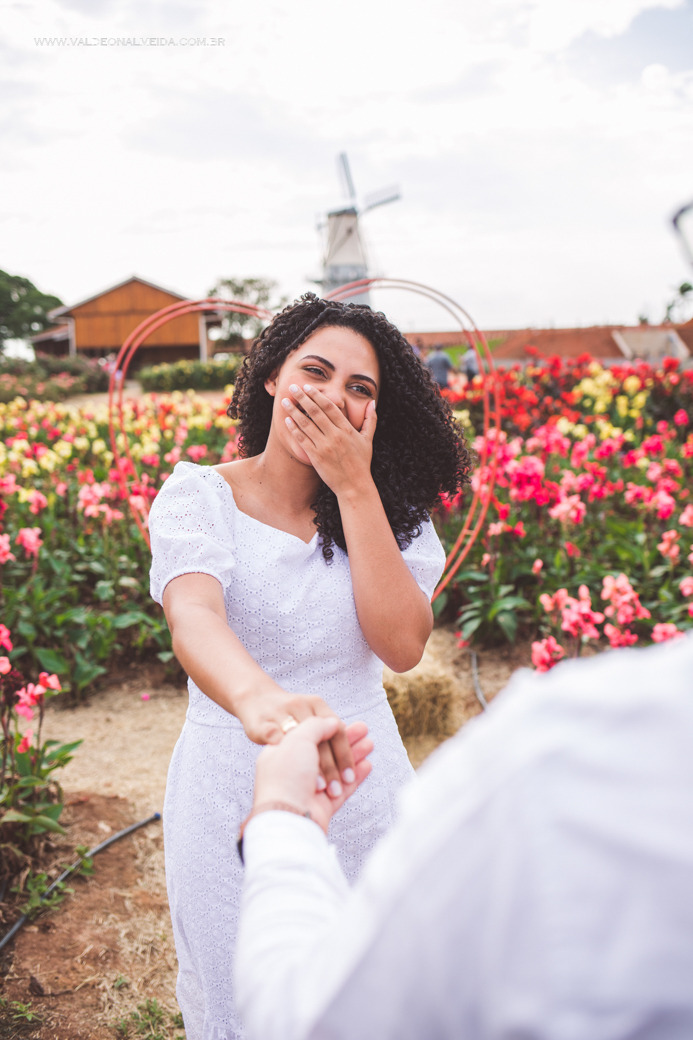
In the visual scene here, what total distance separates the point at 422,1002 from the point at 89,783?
3451 mm

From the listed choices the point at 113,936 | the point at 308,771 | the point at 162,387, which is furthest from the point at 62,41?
the point at 162,387

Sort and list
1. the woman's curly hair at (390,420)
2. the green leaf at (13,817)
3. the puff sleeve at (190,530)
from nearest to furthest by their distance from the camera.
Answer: the puff sleeve at (190,530)
the woman's curly hair at (390,420)
the green leaf at (13,817)

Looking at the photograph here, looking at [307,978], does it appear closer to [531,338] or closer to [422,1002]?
[422,1002]

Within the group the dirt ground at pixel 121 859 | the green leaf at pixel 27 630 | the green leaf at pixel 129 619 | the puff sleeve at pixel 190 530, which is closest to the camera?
the puff sleeve at pixel 190 530

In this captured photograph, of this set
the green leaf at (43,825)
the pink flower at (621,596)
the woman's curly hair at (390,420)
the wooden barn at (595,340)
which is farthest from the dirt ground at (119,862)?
the wooden barn at (595,340)

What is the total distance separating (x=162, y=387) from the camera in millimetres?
24797

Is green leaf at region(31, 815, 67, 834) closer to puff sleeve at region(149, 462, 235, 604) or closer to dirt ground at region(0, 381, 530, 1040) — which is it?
dirt ground at region(0, 381, 530, 1040)

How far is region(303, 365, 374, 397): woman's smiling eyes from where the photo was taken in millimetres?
1653

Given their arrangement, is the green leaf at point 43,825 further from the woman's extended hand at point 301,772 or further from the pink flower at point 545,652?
the woman's extended hand at point 301,772

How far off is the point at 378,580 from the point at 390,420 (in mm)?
545

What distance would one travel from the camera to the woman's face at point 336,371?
64.8 inches

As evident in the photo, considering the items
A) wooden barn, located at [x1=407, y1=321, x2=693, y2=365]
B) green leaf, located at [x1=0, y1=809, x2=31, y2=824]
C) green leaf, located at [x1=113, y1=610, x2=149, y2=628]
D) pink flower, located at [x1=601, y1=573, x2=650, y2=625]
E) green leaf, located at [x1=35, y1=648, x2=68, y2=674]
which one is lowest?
green leaf, located at [x1=0, y1=809, x2=31, y2=824]

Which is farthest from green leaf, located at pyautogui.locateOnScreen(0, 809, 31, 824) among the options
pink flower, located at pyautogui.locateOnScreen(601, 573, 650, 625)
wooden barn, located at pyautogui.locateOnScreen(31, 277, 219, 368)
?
wooden barn, located at pyautogui.locateOnScreen(31, 277, 219, 368)

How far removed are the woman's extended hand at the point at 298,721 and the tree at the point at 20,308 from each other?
5741 cm
